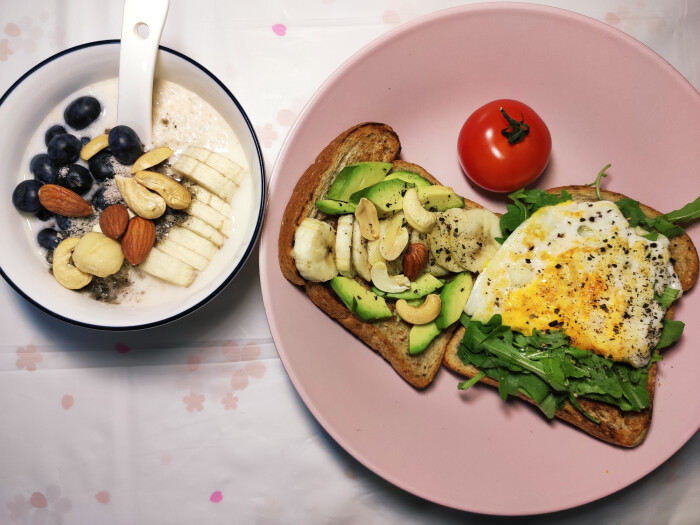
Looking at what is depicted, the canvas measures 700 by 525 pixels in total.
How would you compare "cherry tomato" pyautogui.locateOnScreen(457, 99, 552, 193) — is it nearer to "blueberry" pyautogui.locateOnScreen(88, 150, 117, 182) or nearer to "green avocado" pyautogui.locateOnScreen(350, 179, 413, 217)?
"green avocado" pyautogui.locateOnScreen(350, 179, 413, 217)

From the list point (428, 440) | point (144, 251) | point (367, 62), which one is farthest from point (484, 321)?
point (144, 251)

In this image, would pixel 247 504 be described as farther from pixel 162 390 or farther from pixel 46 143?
pixel 46 143

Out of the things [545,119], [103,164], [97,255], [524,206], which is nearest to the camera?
[97,255]

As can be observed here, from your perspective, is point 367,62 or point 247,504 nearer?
point 367,62

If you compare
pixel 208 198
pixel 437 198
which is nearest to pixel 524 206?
pixel 437 198

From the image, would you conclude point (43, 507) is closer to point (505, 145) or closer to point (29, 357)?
point (29, 357)

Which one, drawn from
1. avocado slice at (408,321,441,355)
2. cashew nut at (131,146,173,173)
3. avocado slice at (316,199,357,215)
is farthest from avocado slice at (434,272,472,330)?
cashew nut at (131,146,173,173)
